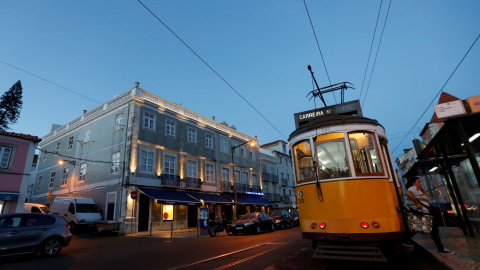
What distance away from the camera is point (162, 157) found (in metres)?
22.5

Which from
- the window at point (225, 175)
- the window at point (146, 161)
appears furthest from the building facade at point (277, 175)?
the window at point (146, 161)

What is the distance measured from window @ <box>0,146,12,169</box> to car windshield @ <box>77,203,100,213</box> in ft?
17.4

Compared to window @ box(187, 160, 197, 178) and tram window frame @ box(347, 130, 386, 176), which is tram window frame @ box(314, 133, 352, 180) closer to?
tram window frame @ box(347, 130, 386, 176)

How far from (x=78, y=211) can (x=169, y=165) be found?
7.53 m

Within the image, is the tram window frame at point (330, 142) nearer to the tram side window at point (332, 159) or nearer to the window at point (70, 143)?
the tram side window at point (332, 159)

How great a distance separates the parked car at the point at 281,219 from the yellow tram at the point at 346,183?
601 inches

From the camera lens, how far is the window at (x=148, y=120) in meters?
22.0

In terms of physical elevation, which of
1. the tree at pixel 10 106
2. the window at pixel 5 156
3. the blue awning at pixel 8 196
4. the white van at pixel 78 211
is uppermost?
the tree at pixel 10 106

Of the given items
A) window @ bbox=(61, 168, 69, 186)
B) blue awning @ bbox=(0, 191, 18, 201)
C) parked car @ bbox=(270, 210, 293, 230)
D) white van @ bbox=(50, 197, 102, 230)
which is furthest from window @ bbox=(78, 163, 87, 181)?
parked car @ bbox=(270, 210, 293, 230)

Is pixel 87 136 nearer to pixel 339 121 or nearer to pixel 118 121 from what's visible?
pixel 118 121

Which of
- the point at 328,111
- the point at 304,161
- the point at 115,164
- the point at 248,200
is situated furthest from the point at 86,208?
the point at 304,161

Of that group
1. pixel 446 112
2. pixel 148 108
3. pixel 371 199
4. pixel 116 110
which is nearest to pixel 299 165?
pixel 371 199

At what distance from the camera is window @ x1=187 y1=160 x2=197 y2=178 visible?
2477 centimetres

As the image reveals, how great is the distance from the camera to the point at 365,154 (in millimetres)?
5980
